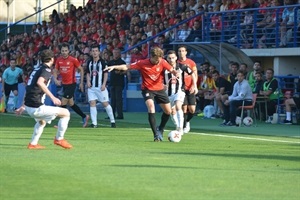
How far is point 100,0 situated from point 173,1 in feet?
26.4

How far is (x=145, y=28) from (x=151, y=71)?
57.4 feet

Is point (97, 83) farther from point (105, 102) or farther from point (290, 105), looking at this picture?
point (290, 105)

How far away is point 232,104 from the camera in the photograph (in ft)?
89.3

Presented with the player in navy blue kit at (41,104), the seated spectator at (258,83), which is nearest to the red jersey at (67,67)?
the seated spectator at (258,83)

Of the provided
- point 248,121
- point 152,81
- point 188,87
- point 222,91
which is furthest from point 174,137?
point 222,91

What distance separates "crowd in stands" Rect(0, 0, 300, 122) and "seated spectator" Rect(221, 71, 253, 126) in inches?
72.7

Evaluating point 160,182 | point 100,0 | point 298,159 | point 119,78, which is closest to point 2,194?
point 160,182

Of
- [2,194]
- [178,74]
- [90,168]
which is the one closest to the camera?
[2,194]

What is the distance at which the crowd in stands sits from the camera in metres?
31.6

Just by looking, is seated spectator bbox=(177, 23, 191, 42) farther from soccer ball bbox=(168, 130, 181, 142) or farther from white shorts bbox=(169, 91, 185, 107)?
soccer ball bbox=(168, 130, 181, 142)

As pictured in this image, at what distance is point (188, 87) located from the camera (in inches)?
899

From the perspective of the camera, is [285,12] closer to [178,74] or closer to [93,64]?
[93,64]

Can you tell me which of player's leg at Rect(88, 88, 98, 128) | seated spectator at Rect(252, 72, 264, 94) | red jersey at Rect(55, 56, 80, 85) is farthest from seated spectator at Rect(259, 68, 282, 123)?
red jersey at Rect(55, 56, 80, 85)

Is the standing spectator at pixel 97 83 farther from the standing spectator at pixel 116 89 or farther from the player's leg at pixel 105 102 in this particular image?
the standing spectator at pixel 116 89
